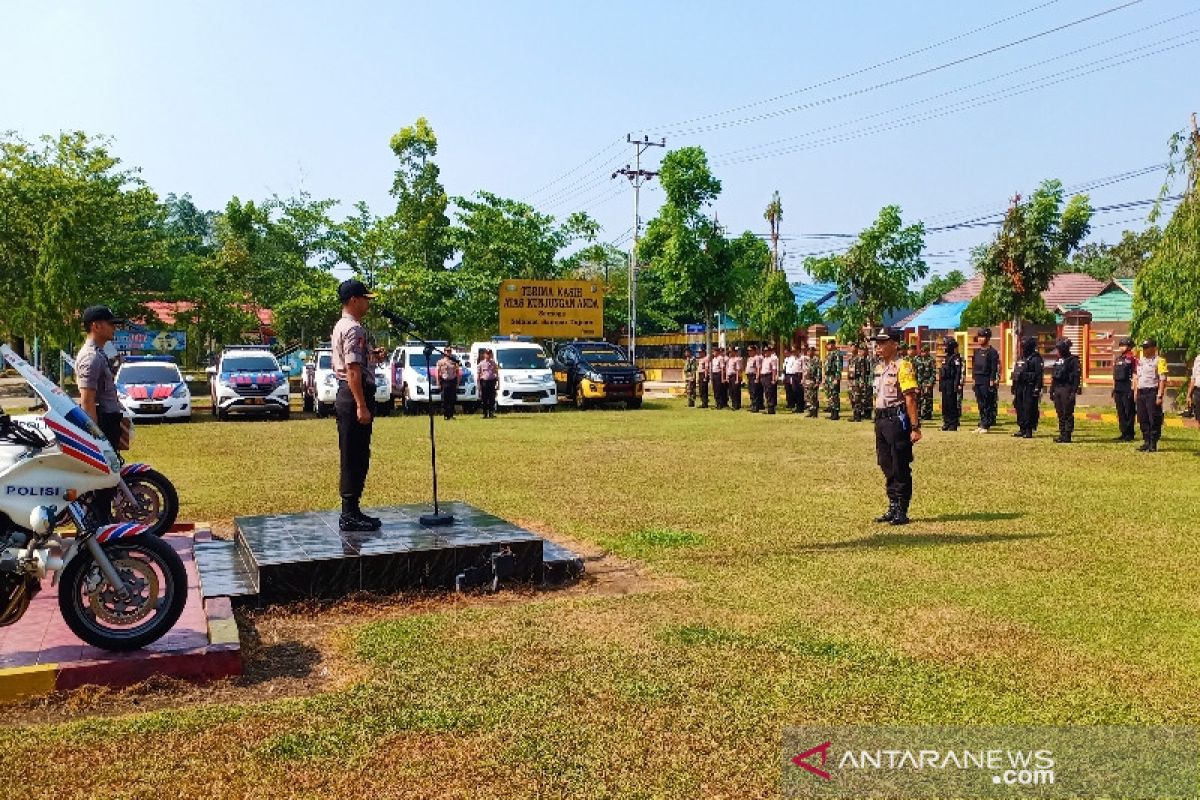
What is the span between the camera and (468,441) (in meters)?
17.8

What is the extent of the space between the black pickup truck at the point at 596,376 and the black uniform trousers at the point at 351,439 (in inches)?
803

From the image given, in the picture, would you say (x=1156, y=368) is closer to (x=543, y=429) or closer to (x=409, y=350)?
(x=543, y=429)

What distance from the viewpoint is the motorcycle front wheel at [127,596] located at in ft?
16.6

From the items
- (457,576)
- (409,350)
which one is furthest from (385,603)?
(409,350)

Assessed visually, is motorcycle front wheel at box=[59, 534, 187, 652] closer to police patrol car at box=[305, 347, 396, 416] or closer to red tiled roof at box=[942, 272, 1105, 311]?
police patrol car at box=[305, 347, 396, 416]

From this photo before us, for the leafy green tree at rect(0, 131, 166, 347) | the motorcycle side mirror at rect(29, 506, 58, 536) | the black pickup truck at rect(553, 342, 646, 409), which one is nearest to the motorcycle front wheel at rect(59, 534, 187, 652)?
the motorcycle side mirror at rect(29, 506, 58, 536)

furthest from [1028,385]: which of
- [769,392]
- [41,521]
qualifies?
[41,521]

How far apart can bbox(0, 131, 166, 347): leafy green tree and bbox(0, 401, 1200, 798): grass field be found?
25.0 meters

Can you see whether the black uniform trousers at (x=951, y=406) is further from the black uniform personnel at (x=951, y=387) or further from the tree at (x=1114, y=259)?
the tree at (x=1114, y=259)

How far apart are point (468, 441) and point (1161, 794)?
14702 millimetres

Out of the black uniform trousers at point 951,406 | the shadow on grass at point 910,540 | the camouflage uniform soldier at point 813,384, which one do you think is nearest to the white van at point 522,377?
the camouflage uniform soldier at point 813,384

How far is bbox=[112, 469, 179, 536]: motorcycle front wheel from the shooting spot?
8.05m

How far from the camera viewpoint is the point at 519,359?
2759 centimetres

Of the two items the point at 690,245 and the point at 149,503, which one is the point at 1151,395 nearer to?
the point at 149,503
